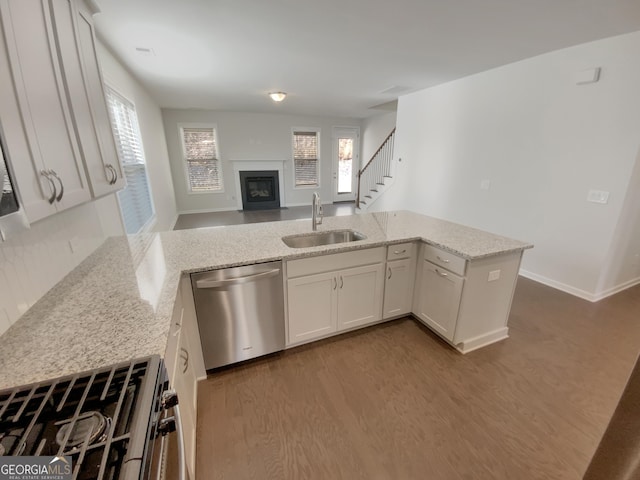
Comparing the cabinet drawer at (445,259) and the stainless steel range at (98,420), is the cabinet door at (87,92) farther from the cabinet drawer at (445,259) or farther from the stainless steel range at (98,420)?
the cabinet drawer at (445,259)

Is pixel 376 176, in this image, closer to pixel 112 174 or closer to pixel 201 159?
pixel 201 159

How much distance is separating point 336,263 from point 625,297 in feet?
11.4

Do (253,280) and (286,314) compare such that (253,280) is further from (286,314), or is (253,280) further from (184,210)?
(184,210)

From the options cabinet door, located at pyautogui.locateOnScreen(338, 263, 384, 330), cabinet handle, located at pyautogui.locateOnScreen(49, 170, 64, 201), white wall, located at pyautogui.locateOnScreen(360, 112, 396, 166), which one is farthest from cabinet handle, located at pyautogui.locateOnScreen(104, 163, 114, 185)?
white wall, located at pyautogui.locateOnScreen(360, 112, 396, 166)

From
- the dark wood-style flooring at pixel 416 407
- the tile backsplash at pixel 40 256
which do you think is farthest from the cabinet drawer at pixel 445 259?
the tile backsplash at pixel 40 256

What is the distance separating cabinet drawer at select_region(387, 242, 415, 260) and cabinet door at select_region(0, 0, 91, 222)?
1987 millimetres

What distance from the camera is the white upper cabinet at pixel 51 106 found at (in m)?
0.87

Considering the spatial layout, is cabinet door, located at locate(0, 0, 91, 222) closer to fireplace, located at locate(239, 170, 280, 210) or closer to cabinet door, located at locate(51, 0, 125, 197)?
cabinet door, located at locate(51, 0, 125, 197)

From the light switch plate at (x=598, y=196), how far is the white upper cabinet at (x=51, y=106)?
4.31 m

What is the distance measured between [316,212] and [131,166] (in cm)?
253

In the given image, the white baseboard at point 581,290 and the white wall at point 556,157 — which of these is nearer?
the white wall at point 556,157

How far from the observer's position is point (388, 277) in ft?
7.55

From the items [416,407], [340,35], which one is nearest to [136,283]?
[416,407]

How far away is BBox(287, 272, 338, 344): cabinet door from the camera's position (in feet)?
6.56
